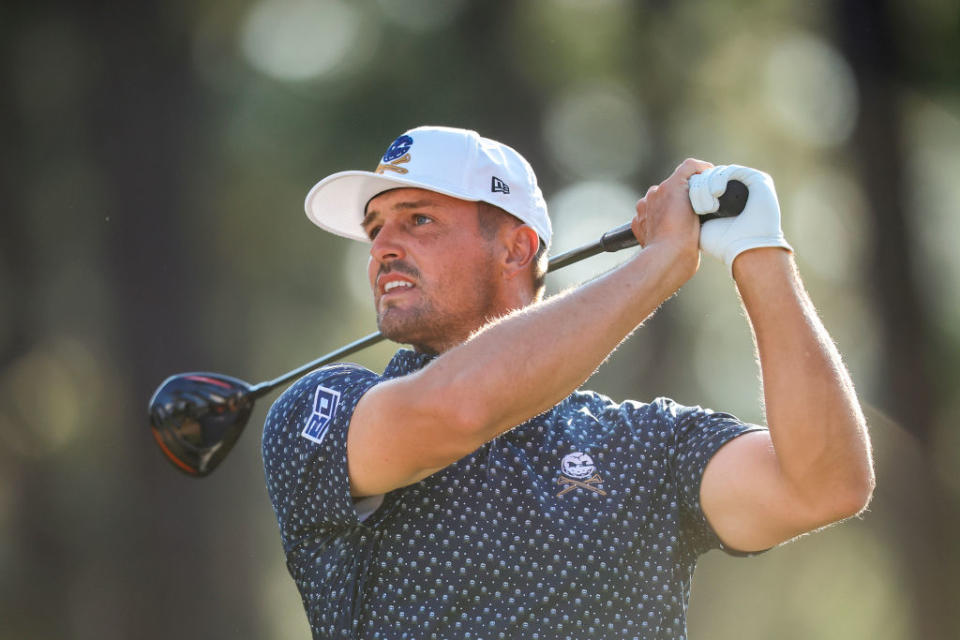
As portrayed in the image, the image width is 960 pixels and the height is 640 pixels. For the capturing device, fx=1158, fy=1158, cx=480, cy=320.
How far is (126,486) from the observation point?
6.86 metres

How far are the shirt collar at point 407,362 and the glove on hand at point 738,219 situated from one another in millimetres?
843

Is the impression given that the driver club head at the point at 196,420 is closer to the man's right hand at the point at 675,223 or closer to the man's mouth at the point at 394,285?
the man's mouth at the point at 394,285

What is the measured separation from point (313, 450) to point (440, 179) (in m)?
0.96

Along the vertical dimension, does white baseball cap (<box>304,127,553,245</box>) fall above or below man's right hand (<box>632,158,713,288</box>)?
above

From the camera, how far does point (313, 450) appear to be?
2750mm

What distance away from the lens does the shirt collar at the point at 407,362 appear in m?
3.14

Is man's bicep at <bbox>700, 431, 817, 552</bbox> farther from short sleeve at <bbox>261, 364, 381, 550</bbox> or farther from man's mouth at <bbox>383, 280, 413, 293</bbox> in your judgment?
man's mouth at <bbox>383, 280, 413, 293</bbox>

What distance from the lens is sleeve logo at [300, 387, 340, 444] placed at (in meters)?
2.75

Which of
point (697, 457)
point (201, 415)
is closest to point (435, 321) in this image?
Answer: point (201, 415)

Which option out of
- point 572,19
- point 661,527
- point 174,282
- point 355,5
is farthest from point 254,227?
point 661,527

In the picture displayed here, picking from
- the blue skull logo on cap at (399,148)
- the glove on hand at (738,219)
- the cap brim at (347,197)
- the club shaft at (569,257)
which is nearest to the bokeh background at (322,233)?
the cap brim at (347,197)

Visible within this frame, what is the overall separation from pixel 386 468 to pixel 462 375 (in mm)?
312

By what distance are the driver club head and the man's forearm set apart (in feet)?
4.43

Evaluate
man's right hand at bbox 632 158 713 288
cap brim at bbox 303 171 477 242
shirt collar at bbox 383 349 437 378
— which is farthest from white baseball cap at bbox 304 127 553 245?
man's right hand at bbox 632 158 713 288
